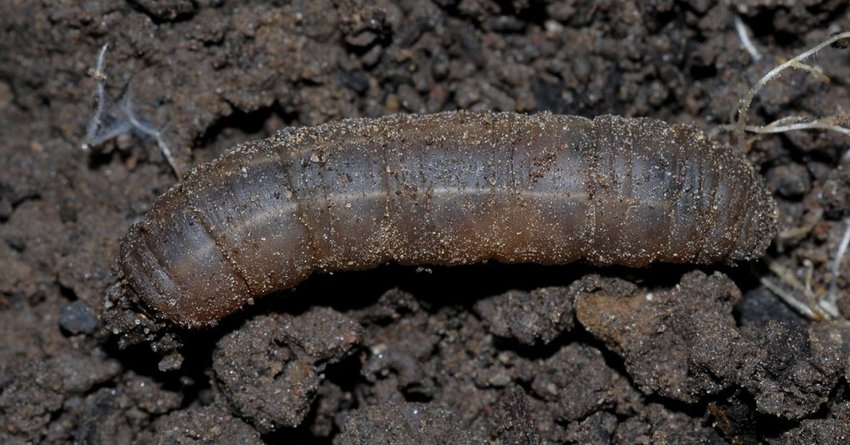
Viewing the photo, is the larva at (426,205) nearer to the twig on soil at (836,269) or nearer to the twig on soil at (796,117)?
the twig on soil at (796,117)

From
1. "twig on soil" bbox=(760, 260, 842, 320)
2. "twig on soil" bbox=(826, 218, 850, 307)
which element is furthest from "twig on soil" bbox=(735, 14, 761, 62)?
"twig on soil" bbox=(760, 260, 842, 320)

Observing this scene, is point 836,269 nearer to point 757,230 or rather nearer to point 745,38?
point 757,230

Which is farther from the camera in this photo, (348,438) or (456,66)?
(456,66)

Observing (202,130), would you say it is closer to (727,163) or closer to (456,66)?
(456,66)

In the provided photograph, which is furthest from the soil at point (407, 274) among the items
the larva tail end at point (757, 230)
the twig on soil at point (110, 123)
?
the larva tail end at point (757, 230)

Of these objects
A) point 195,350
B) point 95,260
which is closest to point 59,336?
point 95,260

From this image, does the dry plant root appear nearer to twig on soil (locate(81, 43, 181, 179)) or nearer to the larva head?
the larva head
